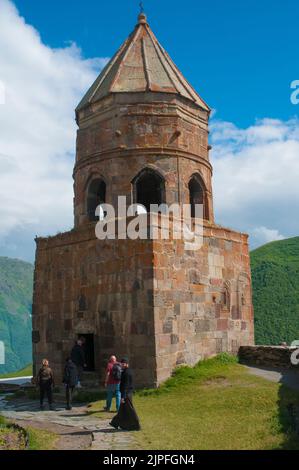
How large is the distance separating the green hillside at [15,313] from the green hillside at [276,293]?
64060 millimetres

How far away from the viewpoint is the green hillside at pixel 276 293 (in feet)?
109

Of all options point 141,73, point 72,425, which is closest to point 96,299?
point 72,425

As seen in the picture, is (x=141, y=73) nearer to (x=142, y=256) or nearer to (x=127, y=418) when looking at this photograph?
(x=142, y=256)

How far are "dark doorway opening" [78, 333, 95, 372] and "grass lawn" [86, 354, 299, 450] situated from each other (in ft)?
5.65

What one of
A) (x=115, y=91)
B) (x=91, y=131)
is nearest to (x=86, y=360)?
(x=91, y=131)

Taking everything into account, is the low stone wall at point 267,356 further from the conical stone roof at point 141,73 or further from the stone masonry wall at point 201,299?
the conical stone roof at point 141,73

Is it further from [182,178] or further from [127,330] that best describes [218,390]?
[182,178]

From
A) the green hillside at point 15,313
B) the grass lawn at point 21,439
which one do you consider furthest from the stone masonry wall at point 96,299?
the green hillside at point 15,313

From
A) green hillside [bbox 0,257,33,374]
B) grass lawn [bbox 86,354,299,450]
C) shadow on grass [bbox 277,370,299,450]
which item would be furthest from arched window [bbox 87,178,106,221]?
green hillside [bbox 0,257,33,374]

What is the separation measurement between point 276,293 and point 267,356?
87.9 ft

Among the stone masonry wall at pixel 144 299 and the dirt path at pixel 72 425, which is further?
the stone masonry wall at pixel 144 299

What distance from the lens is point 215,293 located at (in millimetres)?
12422

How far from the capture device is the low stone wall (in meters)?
12.0

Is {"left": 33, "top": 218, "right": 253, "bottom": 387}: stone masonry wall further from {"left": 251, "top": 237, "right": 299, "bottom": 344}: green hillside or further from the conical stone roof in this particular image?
{"left": 251, "top": 237, "right": 299, "bottom": 344}: green hillside
